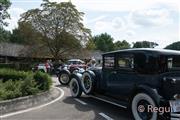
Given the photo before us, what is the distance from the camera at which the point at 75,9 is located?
51.0 m

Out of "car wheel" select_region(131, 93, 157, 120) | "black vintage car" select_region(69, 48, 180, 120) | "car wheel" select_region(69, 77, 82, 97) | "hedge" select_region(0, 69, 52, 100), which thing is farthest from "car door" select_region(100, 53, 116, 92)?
"hedge" select_region(0, 69, 52, 100)

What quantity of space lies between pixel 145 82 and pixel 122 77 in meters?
1.21

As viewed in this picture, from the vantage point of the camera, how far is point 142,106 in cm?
855

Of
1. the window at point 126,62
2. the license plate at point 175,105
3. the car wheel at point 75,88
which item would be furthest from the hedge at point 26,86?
the license plate at point 175,105

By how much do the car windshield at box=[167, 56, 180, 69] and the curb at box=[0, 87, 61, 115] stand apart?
15.3ft

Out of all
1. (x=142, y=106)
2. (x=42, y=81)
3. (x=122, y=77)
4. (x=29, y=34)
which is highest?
(x=29, y=34)

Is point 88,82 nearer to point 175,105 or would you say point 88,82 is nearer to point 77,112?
point 77,112

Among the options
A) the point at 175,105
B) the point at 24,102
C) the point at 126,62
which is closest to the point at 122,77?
the point at 126,62

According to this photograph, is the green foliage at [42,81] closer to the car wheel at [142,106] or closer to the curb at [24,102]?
the curb at [24,102]

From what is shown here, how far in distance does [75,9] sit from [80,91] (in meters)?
39.4

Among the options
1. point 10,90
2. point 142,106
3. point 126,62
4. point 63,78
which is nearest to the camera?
point 142,106

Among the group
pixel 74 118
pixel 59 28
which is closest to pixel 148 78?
pixel 74 118

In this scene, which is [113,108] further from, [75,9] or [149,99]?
[75,9]

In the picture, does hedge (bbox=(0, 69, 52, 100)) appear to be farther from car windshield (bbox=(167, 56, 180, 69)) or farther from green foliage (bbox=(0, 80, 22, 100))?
car windshield (bbox=(167, 56, 180, 69))
